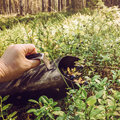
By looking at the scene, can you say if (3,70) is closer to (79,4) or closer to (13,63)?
(13,63)

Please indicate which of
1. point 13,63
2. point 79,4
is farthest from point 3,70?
point 79,4

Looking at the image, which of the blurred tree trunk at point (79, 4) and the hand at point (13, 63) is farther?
the blurred tree trunk at point (79, 4)

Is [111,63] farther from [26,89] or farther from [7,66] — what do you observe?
[7,66]

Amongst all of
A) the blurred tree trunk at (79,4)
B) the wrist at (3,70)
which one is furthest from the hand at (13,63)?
the blurred tree trunk at (79,4)

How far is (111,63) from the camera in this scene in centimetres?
170

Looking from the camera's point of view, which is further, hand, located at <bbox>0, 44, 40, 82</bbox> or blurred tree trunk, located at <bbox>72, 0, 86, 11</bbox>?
blurred tree trunk, located at <bbox>72, 0, 86, 11</bbox>

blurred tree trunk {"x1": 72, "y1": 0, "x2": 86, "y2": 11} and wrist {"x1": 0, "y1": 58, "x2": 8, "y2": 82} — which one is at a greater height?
blurred tree trunk {"x1": 72, "y1": 0, "x2": 86, "y2": 11}

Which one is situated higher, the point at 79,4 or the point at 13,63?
the point at 79,4

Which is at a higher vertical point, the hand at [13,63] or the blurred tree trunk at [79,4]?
the blurred tree trunk at [79,4]

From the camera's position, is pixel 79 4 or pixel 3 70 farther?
pixel 79 4

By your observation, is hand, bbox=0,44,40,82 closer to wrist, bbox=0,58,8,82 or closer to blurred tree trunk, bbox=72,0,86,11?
wrist, bbox=0,58,8,82

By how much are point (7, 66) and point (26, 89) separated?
1.08ft

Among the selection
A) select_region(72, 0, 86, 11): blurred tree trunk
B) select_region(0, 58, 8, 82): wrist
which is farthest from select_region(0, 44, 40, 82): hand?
select_region(72, 0, 86, 11): blurred tree trunk

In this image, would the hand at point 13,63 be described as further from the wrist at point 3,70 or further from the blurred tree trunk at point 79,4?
the blurred tree trunk at point 79,4
